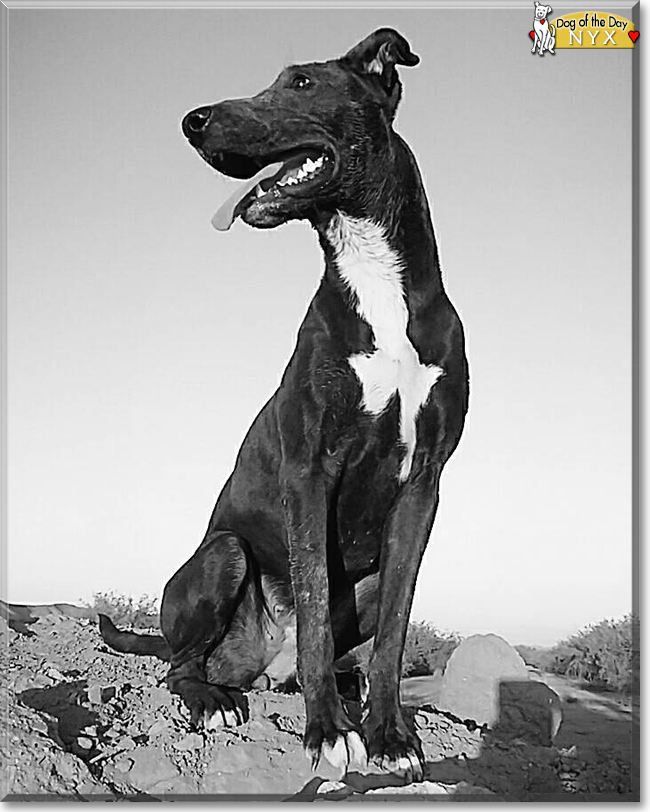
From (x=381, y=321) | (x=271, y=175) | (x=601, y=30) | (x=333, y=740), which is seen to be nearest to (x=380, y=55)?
(x=271, y=175)

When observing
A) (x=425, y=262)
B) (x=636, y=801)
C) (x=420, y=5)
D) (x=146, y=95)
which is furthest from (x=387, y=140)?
(x=636, y=801)

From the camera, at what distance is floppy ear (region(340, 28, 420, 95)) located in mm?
2059

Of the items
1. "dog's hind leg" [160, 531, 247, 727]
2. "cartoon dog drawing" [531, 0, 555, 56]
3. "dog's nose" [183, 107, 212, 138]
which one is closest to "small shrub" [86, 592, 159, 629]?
"dog's hind leg" [160, 531, 247, 727]

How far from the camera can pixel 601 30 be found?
7.97 feet

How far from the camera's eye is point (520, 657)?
2.43m

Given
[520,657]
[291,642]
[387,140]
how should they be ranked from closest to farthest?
[387,140]
[291,642]
[520,657]

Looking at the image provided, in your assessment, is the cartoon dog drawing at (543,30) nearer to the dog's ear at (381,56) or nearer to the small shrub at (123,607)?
the dog's ear at (381,56)

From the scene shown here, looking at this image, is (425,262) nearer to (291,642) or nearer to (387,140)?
(387,140)

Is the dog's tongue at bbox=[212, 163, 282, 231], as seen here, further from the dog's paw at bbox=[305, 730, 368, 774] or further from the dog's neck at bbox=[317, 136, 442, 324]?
the dog's paw at bbox=[305, 730, 368, 774]

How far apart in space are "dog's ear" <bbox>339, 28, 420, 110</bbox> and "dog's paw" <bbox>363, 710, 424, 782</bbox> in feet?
4.00

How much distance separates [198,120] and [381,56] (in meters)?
0.38

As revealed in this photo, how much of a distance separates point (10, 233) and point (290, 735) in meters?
1.29

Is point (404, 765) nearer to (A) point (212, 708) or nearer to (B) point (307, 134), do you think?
(A) point (212, 708)

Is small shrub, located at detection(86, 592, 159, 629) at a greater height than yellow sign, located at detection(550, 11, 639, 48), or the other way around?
yellow sign, located at detection(550, 11, 639, 48)
